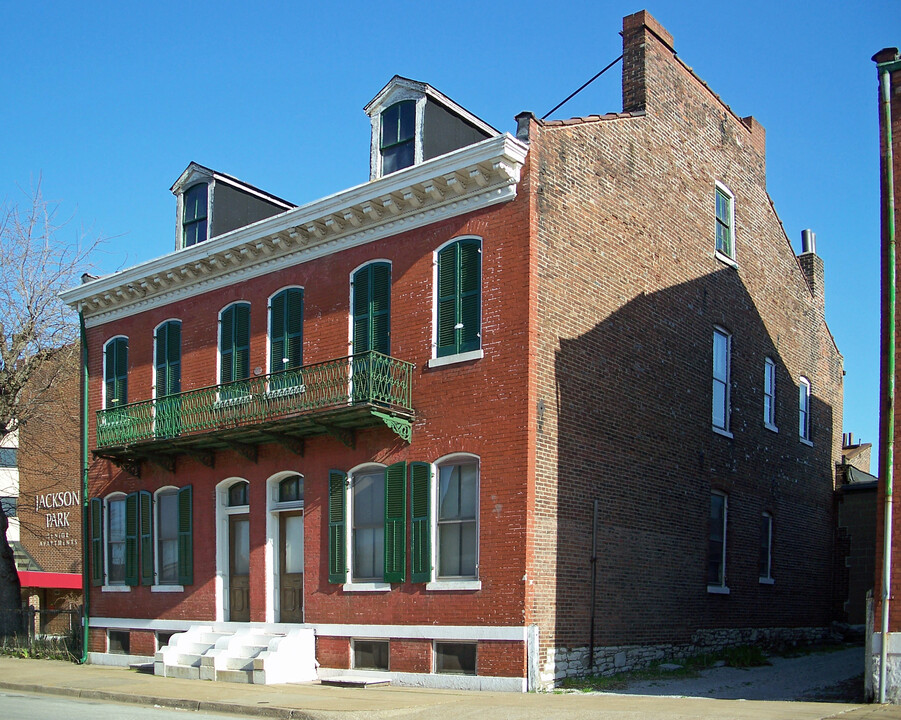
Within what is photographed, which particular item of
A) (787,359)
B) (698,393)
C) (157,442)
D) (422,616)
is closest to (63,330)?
(157,442)

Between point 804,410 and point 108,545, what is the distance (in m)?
17.2

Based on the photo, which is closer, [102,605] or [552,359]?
[552,359]

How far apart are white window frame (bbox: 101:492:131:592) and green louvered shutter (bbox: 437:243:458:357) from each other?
989cm

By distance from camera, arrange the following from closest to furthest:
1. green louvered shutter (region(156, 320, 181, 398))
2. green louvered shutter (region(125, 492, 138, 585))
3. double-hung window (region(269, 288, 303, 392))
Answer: double-hung window (region(269, 288, 303, 392)), green louvered shutter (region(156, 320, 181, 398)), green louvered shutter (region(125, 492, 138, 585))

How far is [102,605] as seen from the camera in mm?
23484

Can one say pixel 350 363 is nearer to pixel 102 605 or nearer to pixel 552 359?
pixel 552 359

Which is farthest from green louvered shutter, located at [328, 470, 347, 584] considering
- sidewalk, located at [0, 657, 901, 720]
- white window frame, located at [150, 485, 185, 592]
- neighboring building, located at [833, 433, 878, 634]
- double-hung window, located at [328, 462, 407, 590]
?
neighboring building, located at [833, 433, 878, 634]

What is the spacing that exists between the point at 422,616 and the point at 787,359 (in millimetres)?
12572

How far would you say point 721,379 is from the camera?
21.8m

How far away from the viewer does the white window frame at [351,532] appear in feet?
58.8

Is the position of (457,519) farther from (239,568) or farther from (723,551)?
(723,551)

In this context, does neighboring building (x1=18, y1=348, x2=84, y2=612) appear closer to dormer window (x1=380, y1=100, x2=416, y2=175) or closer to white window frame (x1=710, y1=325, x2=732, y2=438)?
dormer window (x1=380, y1=100, x2=416, y2=175)

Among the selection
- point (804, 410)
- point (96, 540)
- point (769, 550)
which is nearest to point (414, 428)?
point (769, 550)

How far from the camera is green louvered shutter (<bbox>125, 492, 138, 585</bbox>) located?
22.7 meters
